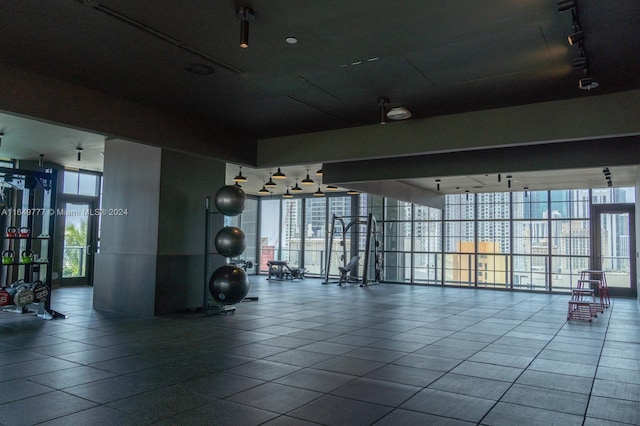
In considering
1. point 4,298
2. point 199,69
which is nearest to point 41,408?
point 199,69

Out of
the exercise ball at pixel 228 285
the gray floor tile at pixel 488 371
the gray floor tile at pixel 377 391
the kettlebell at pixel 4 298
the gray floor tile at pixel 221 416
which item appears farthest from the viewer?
the exercise ball at pixel 228 285

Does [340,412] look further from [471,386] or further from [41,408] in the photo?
[41,408]

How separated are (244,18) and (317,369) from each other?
3286mm

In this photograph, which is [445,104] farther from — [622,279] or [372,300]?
[622,279]

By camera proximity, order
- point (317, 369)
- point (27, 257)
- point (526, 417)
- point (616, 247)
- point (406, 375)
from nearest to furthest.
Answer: point (526, 417) < point (406, 375) < point (317, 369) < point (27, 257) < point (616, 247)

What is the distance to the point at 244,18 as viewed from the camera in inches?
138

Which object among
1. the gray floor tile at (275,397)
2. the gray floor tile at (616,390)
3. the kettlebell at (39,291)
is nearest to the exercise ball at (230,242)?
the kettlebell at (39,291)

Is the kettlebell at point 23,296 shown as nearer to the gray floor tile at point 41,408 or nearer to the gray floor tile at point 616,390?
the gray floor tile at point 41,408

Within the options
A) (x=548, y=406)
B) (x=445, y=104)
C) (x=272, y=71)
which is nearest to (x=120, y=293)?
(x=272, y=71)

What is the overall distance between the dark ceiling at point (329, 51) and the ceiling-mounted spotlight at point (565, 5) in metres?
0.07

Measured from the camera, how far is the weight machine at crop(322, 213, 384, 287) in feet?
46.2

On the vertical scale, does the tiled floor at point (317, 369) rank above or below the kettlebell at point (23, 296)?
below

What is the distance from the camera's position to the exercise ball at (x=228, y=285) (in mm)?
7441

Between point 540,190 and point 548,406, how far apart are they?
33.8 feet
